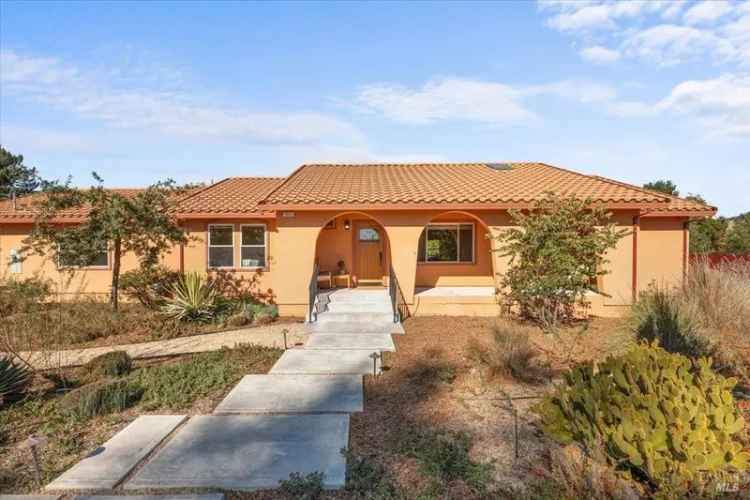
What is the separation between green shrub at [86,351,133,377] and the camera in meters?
7.05

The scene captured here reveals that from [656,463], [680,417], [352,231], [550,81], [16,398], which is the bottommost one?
[16,398]

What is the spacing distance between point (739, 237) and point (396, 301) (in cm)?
1970

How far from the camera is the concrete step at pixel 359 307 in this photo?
36.8ft

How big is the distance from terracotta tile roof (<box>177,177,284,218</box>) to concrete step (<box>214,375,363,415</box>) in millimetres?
7061

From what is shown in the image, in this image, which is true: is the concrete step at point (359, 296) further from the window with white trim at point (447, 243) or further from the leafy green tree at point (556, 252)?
the leafy green tree at point (556, 252)

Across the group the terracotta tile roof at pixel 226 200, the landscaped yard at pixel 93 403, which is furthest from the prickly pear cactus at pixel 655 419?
the terracotta tile roof at pixel 226 200

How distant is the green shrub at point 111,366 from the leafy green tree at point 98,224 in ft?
13.9

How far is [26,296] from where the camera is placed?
33.4 feet

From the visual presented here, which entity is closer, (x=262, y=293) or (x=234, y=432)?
(x=234, y=432)

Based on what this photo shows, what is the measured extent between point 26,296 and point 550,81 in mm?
15329

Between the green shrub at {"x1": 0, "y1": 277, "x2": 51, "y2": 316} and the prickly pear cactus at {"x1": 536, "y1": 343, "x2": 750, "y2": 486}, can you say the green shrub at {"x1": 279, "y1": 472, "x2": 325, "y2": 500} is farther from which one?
the green shrub at {"x1": 0, "y1": 277, "x2": 51, "y2": 316}

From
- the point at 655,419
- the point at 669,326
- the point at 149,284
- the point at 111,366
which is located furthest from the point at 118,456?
the point at 149,284

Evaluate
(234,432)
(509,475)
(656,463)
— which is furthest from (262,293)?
(656,463)

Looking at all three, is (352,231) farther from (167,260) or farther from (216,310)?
(167,260)
